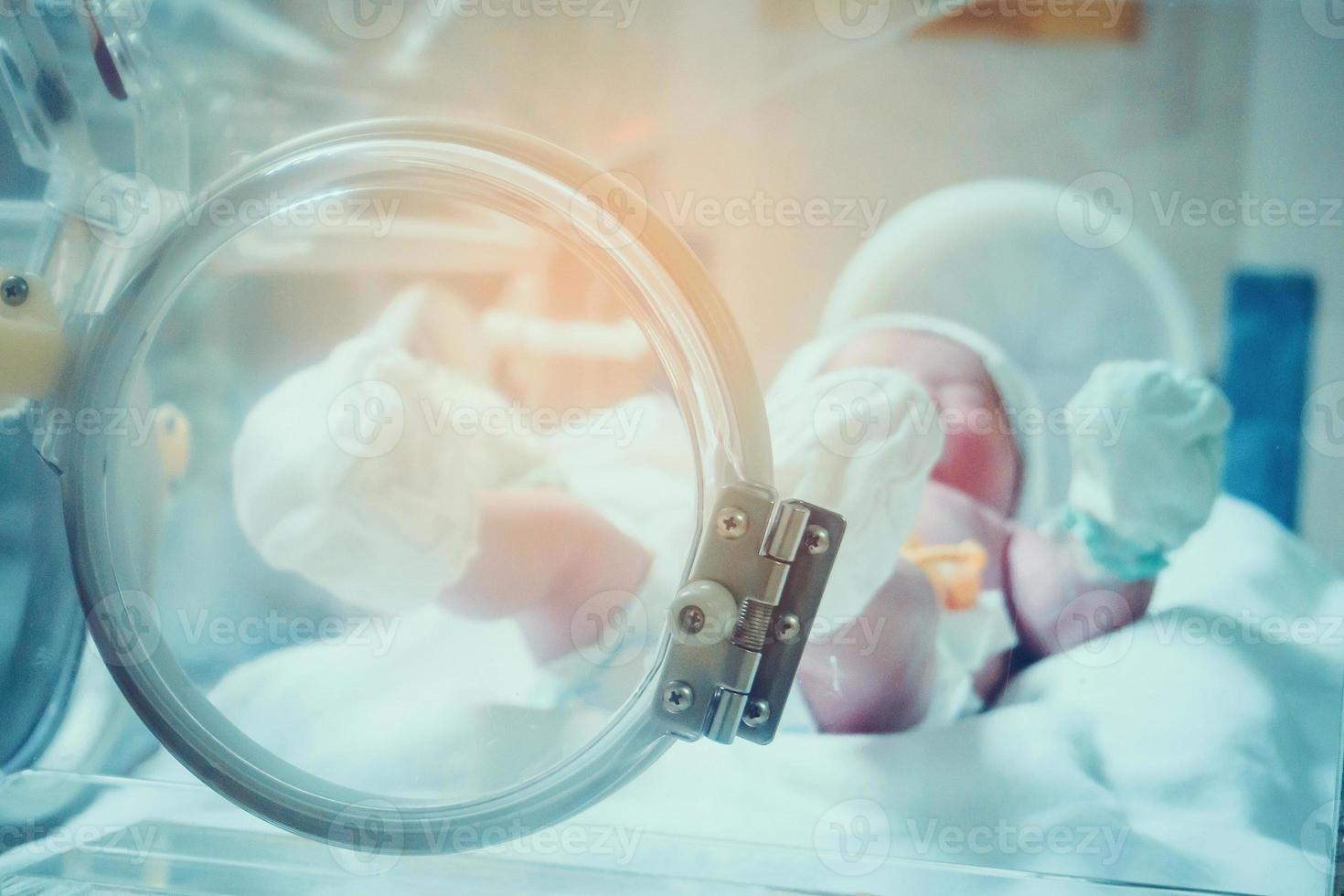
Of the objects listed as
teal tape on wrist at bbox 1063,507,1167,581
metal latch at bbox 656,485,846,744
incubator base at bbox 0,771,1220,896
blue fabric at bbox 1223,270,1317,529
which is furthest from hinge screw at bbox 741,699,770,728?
blue fabric at bbox 1223,270,1317,529

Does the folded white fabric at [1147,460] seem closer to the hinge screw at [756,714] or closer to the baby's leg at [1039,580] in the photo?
the baby's leg at [1039,580]

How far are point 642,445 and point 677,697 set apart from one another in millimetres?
386

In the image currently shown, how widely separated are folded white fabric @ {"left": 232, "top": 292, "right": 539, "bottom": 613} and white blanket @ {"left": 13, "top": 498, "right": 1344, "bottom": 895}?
0.30 feet

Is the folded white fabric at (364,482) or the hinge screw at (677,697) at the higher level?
the folded white fabric at (364,482)

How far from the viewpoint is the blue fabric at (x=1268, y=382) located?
812 millimetres

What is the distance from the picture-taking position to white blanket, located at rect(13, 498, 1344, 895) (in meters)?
0.61

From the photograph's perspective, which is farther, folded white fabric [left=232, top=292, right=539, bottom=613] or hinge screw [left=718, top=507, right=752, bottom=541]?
folded white fabric [left=232, top=292, right=539, bottom=613]

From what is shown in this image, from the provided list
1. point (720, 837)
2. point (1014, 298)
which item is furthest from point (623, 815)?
point (1014, 298)

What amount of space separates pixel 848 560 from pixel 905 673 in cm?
12

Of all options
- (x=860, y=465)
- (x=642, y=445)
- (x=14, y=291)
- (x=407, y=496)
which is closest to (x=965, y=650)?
(x=860, y=465)

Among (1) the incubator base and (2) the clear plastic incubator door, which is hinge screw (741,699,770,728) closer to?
(2) the clear plastic incubator door

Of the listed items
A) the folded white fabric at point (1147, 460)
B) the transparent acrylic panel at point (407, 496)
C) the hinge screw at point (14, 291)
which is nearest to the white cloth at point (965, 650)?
the folded white fabric at point (1147, 460)

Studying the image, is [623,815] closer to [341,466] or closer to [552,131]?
[341,466]

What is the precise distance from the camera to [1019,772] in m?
0.66
